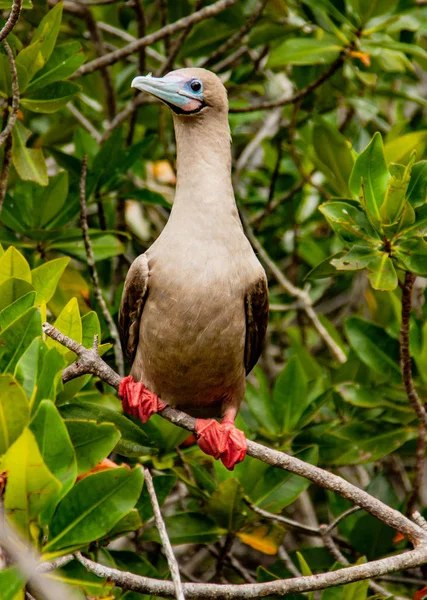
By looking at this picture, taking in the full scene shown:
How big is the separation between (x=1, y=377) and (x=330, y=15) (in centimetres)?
318

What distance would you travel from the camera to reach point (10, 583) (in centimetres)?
221

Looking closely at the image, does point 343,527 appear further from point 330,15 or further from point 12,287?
point 330,15

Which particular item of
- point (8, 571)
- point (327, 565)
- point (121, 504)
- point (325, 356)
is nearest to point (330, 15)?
point (325, 356)

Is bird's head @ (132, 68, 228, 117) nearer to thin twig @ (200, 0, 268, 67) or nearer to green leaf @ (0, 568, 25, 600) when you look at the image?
thin twig @ (200, 0, 268, 67)

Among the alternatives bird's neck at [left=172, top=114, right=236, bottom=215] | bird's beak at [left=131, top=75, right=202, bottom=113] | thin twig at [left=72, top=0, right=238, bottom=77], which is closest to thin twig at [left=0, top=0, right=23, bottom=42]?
bird's beak at [left=131, top=75, right=202, bottom=113]

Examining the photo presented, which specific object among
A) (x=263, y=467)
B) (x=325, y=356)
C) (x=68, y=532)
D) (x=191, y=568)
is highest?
(x=68, y=532)

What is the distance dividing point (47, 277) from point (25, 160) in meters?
0.83

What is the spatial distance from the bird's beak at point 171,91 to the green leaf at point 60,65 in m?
0.45

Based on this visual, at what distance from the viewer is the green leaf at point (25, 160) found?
3859 millimetres

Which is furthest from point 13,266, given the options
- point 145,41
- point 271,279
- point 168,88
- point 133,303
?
point 271,279

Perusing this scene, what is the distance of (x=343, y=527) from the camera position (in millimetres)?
4441

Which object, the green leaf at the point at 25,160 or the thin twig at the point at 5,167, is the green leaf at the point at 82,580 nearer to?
the thin twig at the point at 5,167

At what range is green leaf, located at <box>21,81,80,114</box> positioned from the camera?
3830 millimetres

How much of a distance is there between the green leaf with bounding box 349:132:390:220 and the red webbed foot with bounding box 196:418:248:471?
109 cm
